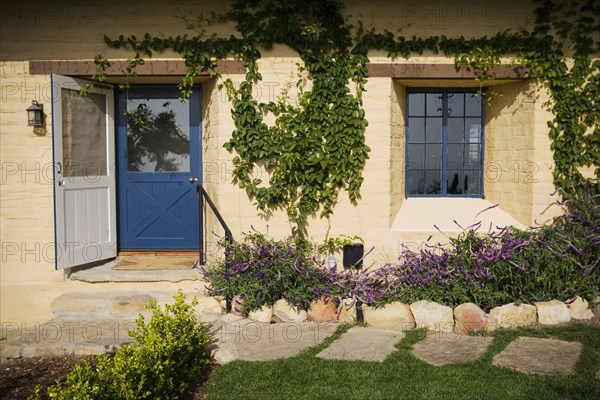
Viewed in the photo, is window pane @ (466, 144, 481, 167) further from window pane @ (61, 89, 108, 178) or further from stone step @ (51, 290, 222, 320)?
window pane @ (61, 89, 108, 178)

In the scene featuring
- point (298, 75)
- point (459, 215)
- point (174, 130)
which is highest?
point (298, 75)

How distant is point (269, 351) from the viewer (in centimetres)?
563

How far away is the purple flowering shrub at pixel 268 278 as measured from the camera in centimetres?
648

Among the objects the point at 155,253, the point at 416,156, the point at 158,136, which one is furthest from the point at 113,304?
the point at 416,156

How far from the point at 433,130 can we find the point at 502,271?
2.29 m

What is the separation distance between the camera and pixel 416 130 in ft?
26.1

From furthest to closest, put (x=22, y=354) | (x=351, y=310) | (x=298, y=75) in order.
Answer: (x=298, y=75) < (x=351, y=310) < (x=22, y=354)

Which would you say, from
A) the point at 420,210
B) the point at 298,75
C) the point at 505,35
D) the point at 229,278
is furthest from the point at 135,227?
the point at 505,35

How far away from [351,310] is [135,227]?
125 inches

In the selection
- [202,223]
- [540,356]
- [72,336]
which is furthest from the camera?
[202,223]

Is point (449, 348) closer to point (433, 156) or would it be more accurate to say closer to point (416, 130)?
point (433, 156)

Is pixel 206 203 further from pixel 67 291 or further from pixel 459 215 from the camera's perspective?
pixel 459 215

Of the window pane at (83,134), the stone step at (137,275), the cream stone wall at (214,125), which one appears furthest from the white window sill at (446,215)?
the window pane at (83,134)

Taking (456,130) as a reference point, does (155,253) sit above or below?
below
